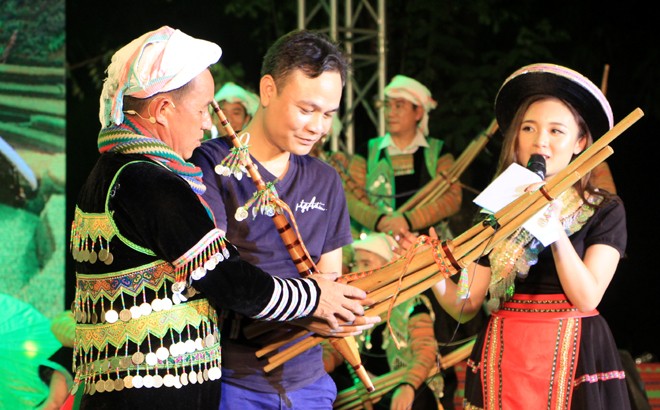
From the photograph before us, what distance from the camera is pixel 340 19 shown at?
25.5 ft

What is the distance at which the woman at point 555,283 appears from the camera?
2668 mm

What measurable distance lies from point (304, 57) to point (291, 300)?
71cm

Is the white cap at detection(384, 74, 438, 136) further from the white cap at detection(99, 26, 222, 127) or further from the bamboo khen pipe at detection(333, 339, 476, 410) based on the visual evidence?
the white cap at detection(99, 26, 222, 127)

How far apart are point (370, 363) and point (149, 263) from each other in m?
2.38

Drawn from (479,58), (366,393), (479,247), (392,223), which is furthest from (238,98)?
(479,247)

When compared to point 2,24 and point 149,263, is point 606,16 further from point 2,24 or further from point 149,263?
point 149,263

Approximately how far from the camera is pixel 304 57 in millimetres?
2545

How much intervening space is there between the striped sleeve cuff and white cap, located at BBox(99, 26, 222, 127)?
21.5 inches

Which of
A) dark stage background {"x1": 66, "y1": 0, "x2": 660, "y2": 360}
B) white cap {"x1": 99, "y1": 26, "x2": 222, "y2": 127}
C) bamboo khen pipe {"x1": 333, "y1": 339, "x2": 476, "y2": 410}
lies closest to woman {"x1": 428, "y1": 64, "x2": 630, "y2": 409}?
white cap {"x1": 99, "y1": 26, "x2": 222, "y2": 127}

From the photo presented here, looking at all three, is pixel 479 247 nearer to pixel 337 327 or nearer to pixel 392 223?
pixel 337 327

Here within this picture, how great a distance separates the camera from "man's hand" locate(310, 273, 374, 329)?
2.36 metres

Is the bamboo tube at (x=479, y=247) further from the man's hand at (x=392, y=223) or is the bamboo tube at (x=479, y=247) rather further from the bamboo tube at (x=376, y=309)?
the man's hand at (x=392, y=223)

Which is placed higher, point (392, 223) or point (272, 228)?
point (392, 223)

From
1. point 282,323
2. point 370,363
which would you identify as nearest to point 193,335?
point 282,323
